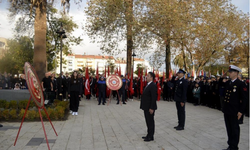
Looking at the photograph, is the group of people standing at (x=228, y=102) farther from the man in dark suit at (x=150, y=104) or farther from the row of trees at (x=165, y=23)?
the row of trees at (x=165, y=23)

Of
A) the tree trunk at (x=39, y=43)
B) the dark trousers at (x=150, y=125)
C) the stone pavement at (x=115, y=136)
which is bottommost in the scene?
the stone pavement at (x=115, y=136)

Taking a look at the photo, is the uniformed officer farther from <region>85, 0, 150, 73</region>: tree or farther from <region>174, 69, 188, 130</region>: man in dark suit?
Answer: <region>85, 0, 150, 73</region>: tree

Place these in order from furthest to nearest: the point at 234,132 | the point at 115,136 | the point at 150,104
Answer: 1. the point at 115,136
2. the point at 150,104
3. the point at 234,132

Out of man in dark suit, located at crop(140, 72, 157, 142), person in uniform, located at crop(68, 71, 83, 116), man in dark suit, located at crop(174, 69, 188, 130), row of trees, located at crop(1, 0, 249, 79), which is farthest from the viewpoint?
row of trees, located at crop(1, 0, 249, 79)


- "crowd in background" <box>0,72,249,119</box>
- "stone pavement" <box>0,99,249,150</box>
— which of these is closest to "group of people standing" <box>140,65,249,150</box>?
"stone pavement" <box>0,99,249,150</box>

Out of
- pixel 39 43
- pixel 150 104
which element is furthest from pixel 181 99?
pixel 39 43

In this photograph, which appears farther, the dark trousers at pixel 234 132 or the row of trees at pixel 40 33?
the row of trees at pixel 40 33

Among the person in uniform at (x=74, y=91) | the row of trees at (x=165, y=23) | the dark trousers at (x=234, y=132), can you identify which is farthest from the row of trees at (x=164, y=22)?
the dark trousers at (x=234, y=132)

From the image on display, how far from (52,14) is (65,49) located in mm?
4361

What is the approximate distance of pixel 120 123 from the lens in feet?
29.5

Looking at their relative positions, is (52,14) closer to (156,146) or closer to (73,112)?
(73,112)

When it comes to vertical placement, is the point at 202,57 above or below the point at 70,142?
above

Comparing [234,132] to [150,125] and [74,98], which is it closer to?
[150,125]

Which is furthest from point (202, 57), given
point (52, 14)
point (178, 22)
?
point (52, 14)
